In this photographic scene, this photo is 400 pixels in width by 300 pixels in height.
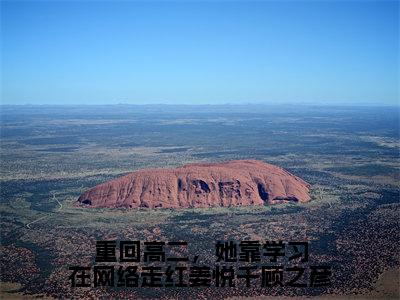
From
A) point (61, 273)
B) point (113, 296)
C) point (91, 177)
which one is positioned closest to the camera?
point (113, 296)

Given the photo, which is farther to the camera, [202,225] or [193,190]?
[193,190]

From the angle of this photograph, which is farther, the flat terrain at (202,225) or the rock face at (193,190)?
the rock face at (193,190)

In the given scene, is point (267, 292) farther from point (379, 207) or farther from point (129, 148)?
point (129, 148)

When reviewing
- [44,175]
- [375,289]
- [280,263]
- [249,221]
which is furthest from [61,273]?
[44,175]

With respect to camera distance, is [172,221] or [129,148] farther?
[129,148]

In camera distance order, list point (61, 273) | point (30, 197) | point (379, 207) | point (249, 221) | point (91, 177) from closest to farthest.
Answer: point (61, 273) < point (249, 221) < point (379, 207) < point (30, 197) < point (91, 177)

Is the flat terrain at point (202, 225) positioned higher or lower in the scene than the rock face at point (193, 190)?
lower

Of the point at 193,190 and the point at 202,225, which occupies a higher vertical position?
the point at 193,190
